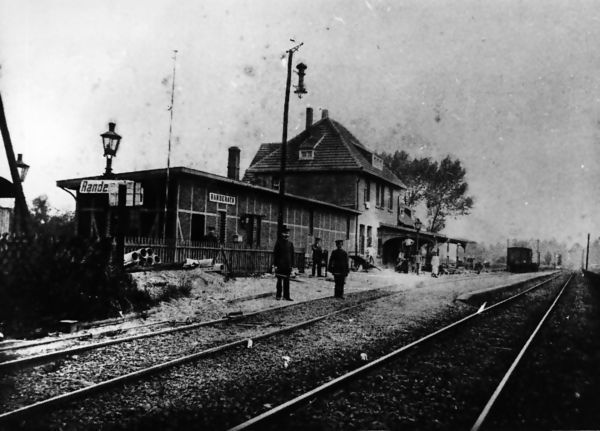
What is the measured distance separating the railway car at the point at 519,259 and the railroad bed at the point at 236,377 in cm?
4927

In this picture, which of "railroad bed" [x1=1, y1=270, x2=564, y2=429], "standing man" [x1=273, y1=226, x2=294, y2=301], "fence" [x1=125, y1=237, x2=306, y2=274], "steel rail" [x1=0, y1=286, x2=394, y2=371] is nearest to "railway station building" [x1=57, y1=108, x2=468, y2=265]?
"fence" [x1=125, y1=237, x2=306, y2=274]

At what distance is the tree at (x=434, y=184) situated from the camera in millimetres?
61219

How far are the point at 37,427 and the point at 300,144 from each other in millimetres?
34316

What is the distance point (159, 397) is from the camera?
16.7 ft

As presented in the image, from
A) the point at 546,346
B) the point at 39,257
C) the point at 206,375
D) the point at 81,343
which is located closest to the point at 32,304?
the point at 39,257

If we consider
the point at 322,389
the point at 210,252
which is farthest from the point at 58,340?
the point at 210,252

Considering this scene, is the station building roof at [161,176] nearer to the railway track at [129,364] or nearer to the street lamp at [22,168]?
the street lamp at [22,168]

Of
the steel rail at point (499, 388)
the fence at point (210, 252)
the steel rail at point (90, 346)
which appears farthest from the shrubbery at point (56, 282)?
the steel rail at point (499, 388)

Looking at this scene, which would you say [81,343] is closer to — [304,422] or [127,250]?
[304,422]

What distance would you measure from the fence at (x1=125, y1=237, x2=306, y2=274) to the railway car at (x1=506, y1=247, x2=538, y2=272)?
41.8 m

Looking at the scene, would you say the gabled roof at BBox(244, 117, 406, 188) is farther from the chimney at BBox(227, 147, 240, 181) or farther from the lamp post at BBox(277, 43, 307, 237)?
the lamp post at BBox(277, 43, 307, 237)

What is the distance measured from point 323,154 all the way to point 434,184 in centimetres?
2910

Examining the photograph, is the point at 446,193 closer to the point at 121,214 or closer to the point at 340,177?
the point at 340,177

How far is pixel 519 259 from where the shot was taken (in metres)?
55.5
